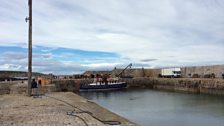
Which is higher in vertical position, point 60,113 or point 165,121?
point 60,113

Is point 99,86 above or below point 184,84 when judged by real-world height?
below

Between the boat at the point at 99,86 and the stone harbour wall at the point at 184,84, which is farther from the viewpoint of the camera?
the boat at the point at 99,86

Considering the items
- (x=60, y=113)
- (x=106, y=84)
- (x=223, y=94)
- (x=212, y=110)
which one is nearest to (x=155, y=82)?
(x=106, y=84)

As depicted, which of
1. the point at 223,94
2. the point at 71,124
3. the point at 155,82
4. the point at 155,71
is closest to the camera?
the point at 71,124

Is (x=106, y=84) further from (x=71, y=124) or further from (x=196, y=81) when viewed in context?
(x=71, y=124)

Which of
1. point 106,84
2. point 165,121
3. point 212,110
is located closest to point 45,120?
point 165,121

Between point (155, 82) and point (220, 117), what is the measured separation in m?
35.1

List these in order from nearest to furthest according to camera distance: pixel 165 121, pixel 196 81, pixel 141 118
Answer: pixel 165 121 → pixel 141 118 → pixel 196 81

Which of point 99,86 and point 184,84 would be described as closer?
point 184,84

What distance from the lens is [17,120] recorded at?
33.9ft

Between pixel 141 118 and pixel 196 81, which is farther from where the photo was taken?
pixel 196 81

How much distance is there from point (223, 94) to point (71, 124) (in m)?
30.3

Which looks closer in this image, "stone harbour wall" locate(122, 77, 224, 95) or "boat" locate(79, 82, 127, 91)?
"stone harbour wall" locate(122, 77, 224, 95)

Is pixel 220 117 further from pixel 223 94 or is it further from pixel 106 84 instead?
pixel 106 84
